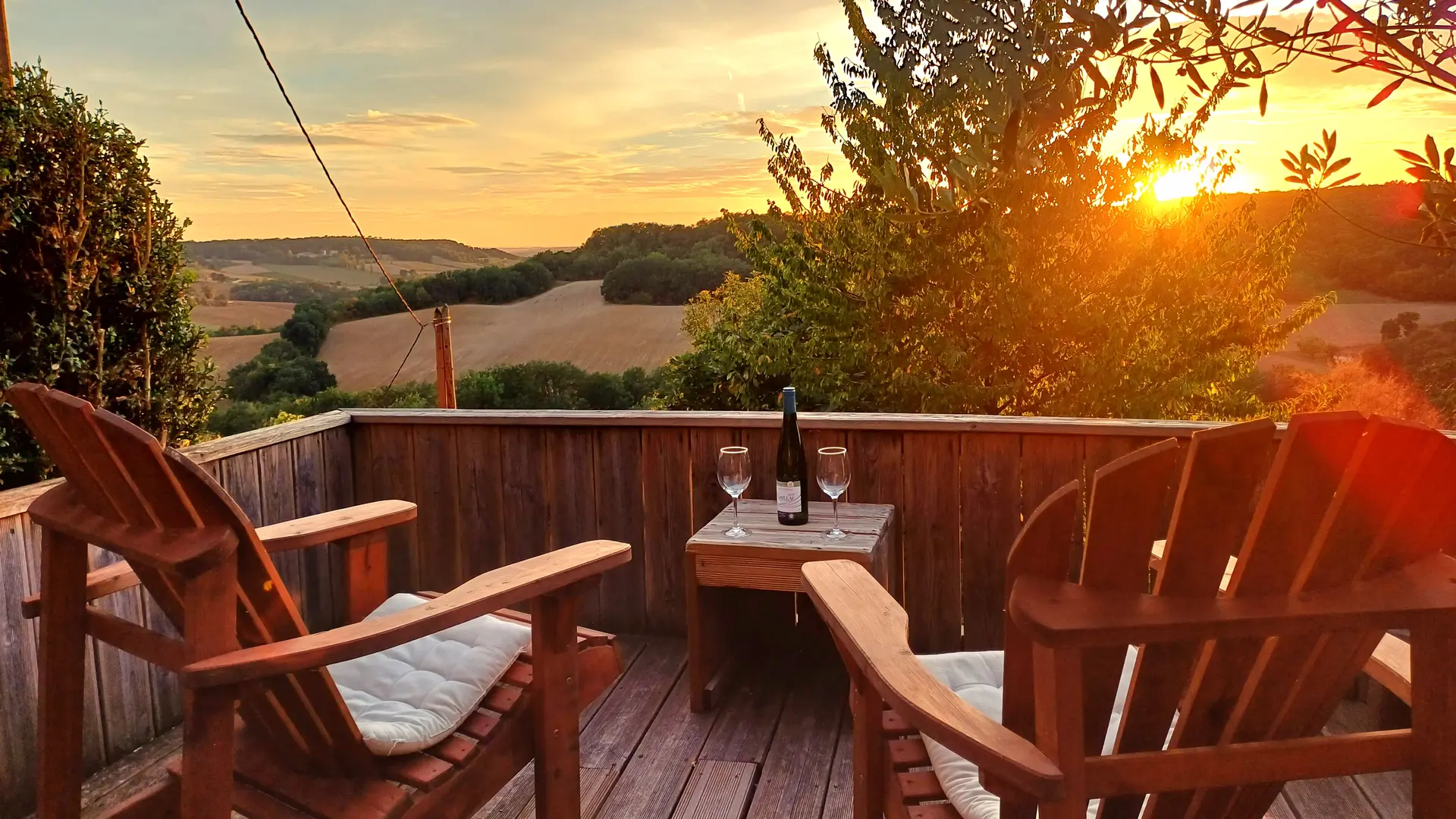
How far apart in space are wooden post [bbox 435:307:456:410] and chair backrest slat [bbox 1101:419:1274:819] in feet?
21.0

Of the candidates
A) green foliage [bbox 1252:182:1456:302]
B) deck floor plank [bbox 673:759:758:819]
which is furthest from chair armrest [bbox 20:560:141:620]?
green foliage [bbox 1252:182:1456:302]

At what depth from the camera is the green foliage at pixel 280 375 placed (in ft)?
67.6

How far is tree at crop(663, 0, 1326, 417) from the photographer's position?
854 cm

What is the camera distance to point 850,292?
378 inches

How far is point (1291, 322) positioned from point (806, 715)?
944 centimetres

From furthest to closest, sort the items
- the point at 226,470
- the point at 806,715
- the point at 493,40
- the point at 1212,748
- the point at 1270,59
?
the point at 493,40
the point at 226,470
the point at 806,715
the point at 1270,59
the point at 1212,748

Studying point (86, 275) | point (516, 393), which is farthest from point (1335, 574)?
point (516, 393)

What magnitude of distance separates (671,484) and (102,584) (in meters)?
1.83

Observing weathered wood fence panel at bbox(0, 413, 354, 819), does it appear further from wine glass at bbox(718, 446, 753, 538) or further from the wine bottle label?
the wine bottle label

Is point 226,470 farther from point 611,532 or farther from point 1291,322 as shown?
point 1291,322

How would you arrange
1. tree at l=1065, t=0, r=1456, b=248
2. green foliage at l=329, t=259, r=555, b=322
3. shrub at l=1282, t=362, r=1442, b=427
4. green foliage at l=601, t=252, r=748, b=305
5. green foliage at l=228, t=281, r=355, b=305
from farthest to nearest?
1. green foliage at l=601, t=252, r=748, b=305
2. green foliage at l=329, t=259, r=555, b=322
3. green foliage at l=228, t=281, r=355, b=305
4. shrub at l=1282, t=362, r=1442, b=427
5. tree at l=1065, t=0, r=1456, b=248

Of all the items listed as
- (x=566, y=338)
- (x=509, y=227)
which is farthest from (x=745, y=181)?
(x=566, y=338)

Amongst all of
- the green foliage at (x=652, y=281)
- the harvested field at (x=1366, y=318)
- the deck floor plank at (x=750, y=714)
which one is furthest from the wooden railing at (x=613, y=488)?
the green foliage at (x=652, y=281)

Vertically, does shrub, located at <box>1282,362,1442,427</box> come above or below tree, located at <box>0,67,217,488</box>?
below
